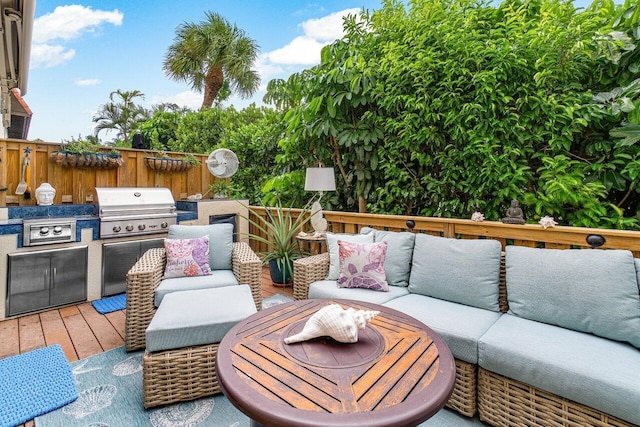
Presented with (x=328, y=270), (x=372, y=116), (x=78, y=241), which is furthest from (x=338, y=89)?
(x=78, y=241)

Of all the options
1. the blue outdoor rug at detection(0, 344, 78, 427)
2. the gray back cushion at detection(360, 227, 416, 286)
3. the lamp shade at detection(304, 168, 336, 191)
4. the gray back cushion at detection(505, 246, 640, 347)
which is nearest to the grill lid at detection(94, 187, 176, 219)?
the blue outdoor rug at detection(0, 344, 78, 427)

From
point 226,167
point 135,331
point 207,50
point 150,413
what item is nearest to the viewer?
point 150,413

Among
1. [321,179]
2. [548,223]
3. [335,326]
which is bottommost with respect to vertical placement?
[335,326]

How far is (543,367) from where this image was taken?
1.46 metres

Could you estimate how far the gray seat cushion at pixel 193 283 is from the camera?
237cm

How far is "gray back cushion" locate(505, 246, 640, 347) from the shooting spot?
5.37 ft

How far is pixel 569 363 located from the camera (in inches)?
A: 56.2

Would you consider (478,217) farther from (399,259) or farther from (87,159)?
(87,159)

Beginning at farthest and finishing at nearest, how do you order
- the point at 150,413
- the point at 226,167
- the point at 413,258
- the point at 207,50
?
the point at 207,50, the point at 226,167, the point at 413,258, the point at 150,413

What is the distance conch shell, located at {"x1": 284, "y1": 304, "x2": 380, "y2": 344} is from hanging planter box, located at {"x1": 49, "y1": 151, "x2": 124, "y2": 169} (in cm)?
377

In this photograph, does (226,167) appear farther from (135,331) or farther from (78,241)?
(135,331)

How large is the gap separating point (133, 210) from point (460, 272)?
3.63 meters

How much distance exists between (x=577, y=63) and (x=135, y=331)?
3941mm

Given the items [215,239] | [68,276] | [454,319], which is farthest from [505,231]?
[68,276]
